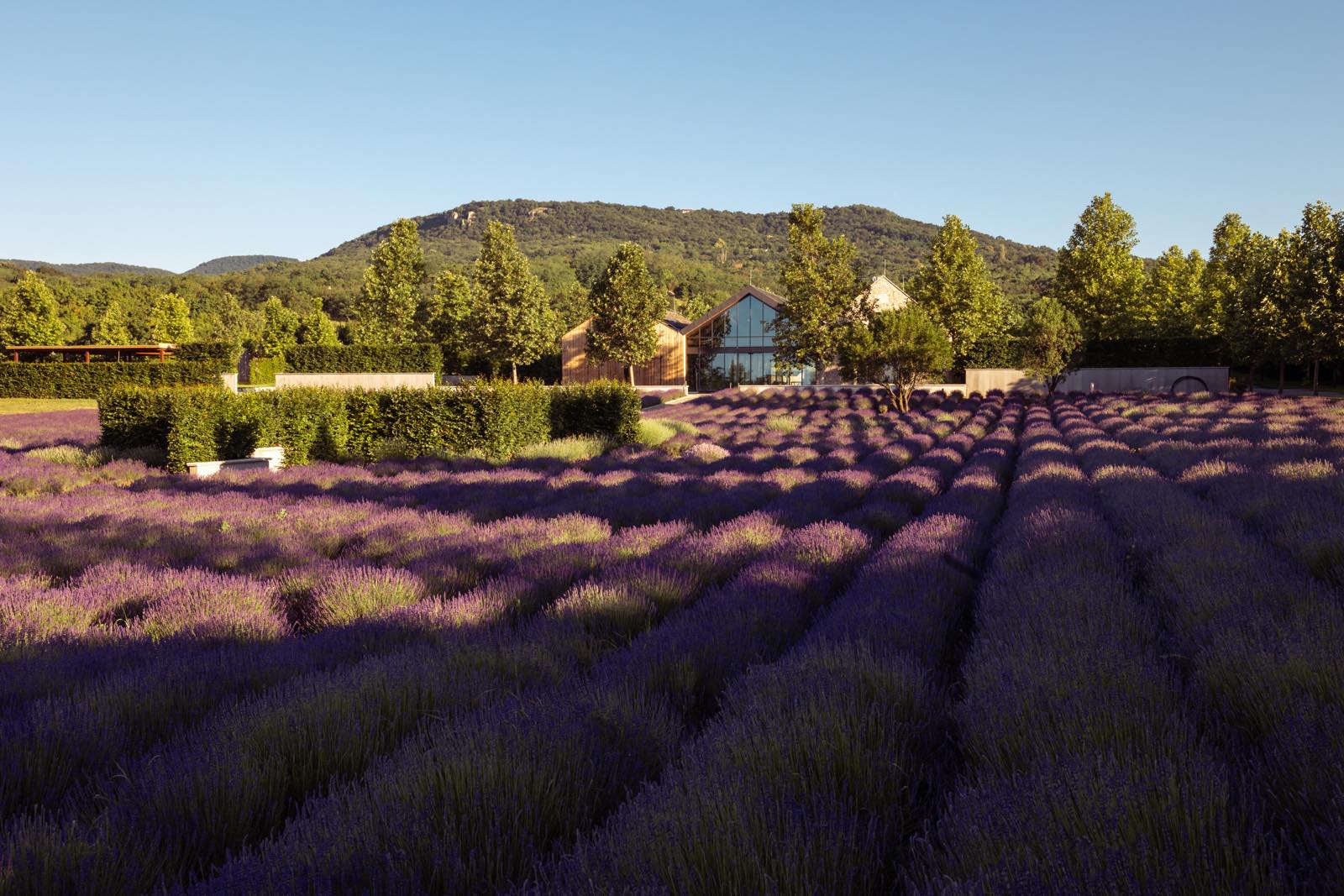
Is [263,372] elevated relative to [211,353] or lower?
lower

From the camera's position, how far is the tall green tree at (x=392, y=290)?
54031mm

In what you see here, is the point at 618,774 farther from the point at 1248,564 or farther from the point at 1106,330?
the point at 1106,330

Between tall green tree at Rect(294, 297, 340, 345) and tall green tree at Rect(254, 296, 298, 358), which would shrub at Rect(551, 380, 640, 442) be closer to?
tall green tree at Rect(294, 297, 340, 345)

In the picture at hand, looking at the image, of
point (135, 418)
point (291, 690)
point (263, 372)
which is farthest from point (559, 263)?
point (291, 690)

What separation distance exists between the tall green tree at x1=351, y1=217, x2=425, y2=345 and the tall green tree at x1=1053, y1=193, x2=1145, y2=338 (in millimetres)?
44253

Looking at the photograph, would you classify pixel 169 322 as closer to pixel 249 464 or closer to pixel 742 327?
pixel 742 327

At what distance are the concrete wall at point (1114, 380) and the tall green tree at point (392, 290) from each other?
38485mm

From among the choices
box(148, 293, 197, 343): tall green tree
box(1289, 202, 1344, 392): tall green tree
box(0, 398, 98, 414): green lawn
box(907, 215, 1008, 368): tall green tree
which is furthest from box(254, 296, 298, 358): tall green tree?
box(1289, 202, 1344, 392): tall green tree

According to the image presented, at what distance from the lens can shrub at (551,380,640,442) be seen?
17.9 meters

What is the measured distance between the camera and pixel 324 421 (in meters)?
14.6

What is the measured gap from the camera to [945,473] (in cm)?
1069

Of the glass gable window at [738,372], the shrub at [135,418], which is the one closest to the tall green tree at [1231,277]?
the glass gable window at [738,372]

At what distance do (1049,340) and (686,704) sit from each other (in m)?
33.6

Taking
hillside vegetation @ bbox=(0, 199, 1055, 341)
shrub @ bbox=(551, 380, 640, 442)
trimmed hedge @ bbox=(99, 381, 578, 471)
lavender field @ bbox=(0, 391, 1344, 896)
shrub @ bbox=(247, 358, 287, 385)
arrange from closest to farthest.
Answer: lavender field @ bbox=(0, 391, 1344, 896), trimmed hedge @ bbox=(99, 381, 578, 471), shrub @ bbox=(551, 380, 640, 442), shrub @ bbox=(247, 358, 287, 385), hillside vegetation @ bbox=(0, 199, 1055, 341)
